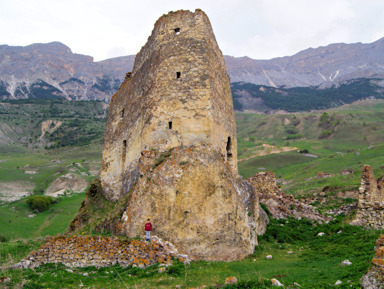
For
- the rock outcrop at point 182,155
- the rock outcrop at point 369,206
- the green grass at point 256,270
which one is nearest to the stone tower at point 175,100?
the rock outcrop at point 182,155

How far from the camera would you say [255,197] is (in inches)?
609

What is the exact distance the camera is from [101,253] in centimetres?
1126

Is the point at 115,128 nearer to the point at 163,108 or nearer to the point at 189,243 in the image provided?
the point at 163,108

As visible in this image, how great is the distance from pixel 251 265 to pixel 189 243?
253cm

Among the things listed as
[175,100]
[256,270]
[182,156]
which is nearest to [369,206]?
[256,270]

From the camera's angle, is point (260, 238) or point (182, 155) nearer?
point (182, 155)

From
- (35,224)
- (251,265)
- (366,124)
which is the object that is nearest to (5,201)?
(35,224)

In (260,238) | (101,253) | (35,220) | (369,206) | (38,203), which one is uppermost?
A: (369,206)

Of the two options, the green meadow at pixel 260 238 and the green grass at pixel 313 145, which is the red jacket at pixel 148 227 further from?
the green grass at pixel 313 145

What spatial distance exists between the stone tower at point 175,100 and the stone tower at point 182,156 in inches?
1.8

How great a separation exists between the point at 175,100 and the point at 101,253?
23.5ft

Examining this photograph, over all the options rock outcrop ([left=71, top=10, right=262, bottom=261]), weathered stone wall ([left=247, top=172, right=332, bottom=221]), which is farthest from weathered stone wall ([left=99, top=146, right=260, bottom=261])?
weathered stone wall ([left=247, top=172, right=332, bottom=221])

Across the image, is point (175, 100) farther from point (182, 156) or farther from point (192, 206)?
point (192, 206)

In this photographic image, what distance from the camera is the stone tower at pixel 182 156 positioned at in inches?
494
